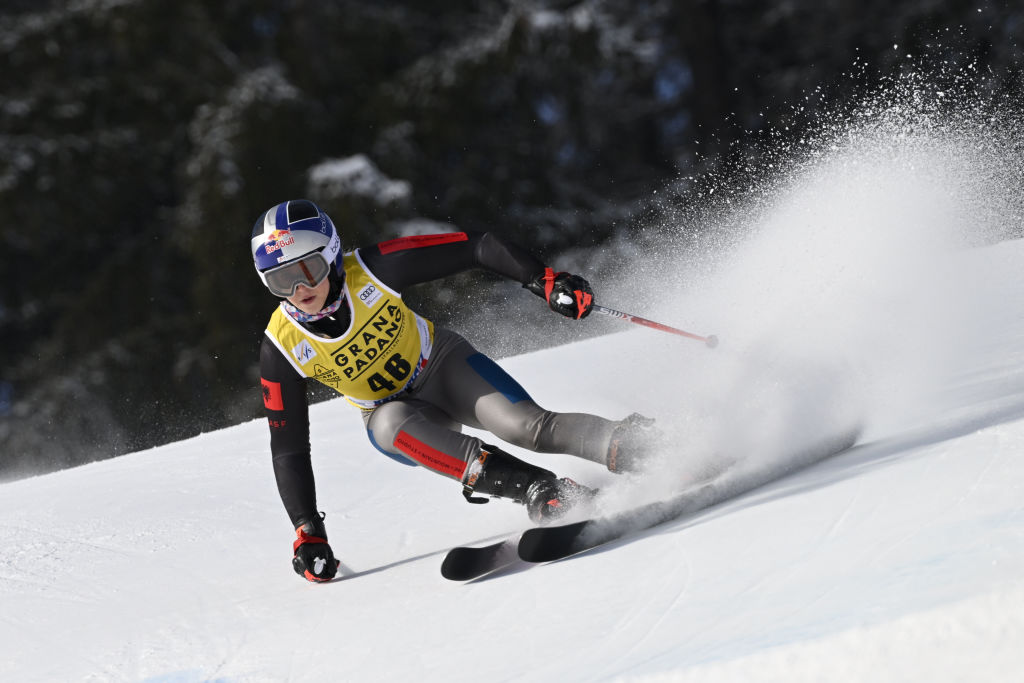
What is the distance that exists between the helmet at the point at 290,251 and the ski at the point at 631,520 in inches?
37.7

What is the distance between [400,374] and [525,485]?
1.86 ft

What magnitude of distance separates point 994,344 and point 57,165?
11.2 meters

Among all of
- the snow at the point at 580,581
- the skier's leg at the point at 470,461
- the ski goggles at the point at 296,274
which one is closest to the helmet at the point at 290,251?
the ski goggles at the point at 296,274

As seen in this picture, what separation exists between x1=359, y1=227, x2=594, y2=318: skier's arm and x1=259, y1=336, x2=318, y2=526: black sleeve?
1.30 feet

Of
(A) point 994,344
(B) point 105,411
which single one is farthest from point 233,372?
(A) point 994,344

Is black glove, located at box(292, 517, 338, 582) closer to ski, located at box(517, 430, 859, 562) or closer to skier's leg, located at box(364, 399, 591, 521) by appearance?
skier's leg, located at box(364, 399, 591, 521)

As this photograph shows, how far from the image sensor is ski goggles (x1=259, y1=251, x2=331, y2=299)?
9.93 ft

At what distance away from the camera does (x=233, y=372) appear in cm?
1148

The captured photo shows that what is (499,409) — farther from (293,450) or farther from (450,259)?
(293,450)

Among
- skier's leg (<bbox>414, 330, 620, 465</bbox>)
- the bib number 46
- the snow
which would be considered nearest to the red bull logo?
the bib number 46

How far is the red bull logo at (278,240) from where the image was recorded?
9.89ft

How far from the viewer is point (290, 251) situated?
301 cm

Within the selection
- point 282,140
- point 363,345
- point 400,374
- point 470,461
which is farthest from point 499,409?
point 282,140

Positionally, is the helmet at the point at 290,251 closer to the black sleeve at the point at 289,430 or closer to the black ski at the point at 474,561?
the black sleeve at the point at 289,430
